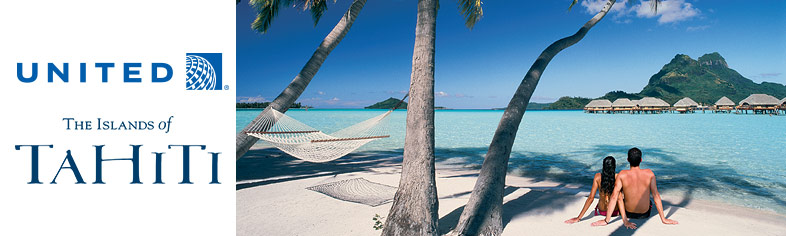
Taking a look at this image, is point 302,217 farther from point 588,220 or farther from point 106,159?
point 588,220

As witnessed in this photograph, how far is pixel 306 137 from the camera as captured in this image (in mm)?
3939

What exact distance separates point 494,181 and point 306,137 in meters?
2.29

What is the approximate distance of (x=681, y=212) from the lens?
2975 mm

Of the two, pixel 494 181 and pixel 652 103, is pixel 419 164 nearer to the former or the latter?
pixel 494 181

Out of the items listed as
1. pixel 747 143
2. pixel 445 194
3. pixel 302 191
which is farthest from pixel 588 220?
pixel 747 143

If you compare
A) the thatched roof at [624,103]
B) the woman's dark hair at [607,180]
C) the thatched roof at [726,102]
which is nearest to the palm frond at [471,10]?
the woman's dark hair at [607,180]

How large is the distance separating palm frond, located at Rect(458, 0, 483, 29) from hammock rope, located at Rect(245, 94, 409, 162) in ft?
5.23

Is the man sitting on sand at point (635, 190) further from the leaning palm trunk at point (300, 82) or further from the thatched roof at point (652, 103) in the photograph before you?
the thatched roof at point (652, 103)

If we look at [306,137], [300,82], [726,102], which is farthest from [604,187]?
[726,102]

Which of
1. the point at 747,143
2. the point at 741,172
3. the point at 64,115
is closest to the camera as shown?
the point at 64,115

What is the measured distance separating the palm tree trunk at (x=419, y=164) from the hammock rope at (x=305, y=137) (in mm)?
1074

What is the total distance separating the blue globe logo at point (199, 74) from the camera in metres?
3.22

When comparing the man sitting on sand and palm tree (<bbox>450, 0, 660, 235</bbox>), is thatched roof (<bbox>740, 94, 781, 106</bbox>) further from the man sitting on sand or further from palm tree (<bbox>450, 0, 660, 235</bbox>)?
palm tree (<bbox>450, 0, 660, 235</bbox>)

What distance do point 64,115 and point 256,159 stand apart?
11.9ft
